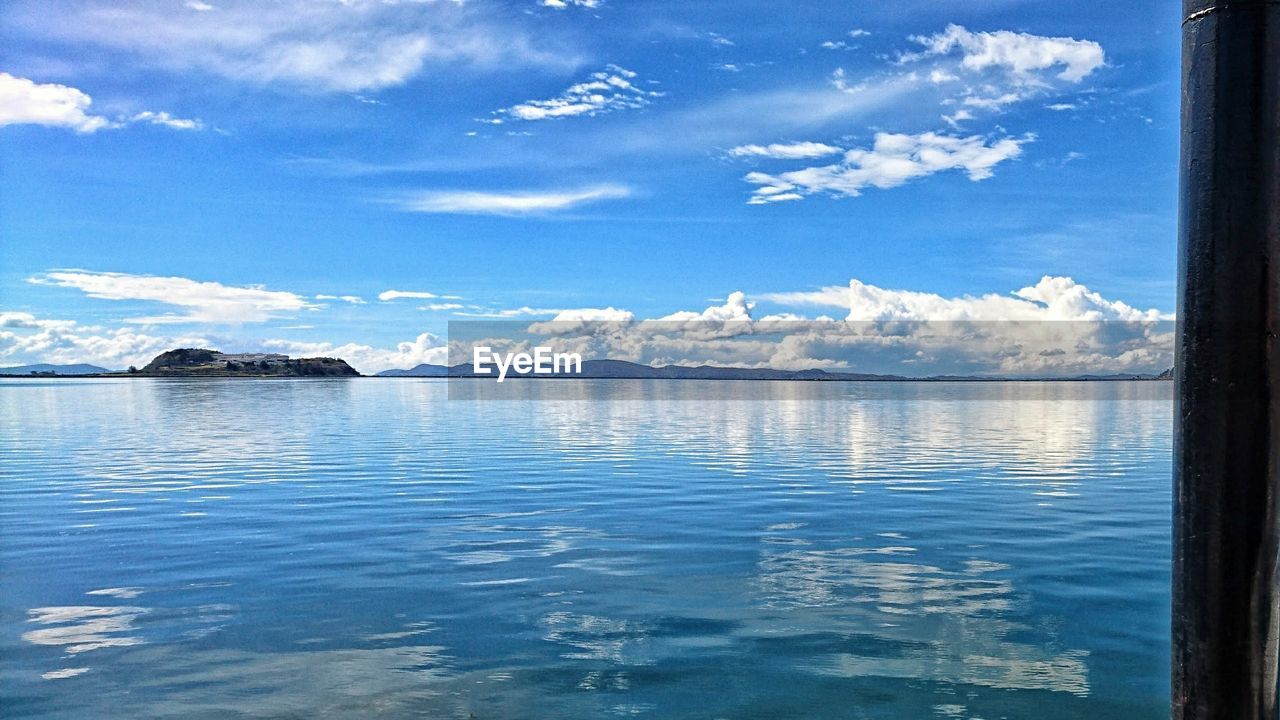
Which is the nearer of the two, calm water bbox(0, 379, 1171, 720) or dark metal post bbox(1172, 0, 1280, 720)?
dark metal post bbox(1172, 0, 1280, 720)

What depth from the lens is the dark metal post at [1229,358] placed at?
6543mm

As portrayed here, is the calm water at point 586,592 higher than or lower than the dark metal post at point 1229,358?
lower

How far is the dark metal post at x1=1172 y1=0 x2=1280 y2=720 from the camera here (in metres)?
6.54

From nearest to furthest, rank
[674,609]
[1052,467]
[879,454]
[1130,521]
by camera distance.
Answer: [674,609], [1130,521], [1052,467], [879,454]

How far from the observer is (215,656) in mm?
12469

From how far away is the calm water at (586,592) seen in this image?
1111 cm

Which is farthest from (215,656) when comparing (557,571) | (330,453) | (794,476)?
(330,453)

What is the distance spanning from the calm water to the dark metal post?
3984 millimetres

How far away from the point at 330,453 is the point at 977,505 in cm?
3085

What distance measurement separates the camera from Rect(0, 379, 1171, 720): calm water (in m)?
11.1

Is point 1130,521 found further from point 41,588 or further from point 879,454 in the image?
point 41,588

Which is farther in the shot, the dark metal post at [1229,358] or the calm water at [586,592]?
the calm water at [586,592]

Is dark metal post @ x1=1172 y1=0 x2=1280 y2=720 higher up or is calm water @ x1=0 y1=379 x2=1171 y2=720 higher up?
dark metal post @ x1=1172 y1=0 x2=1280 y2=720

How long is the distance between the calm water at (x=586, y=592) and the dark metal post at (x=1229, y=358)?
398cm
